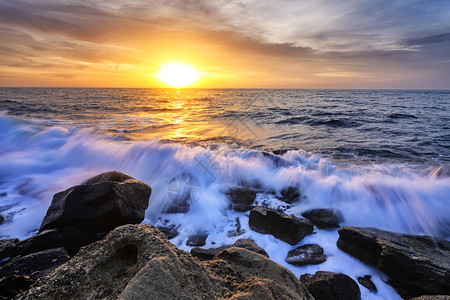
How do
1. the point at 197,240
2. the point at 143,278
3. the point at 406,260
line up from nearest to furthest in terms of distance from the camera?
the point at 143,278
the point at 406,260
the point at 197,240

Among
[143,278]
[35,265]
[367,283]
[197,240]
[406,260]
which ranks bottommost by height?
[197,240]

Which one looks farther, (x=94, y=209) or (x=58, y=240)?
(x=94, y=209)

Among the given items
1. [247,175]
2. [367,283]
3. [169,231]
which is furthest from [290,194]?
[169,231]

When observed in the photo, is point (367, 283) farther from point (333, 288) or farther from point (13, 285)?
point (13, 285)

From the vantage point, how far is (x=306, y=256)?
11.2 ft

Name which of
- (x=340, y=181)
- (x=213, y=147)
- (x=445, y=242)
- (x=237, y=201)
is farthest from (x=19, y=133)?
(x=445, y=242)

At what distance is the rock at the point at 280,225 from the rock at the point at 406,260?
583mm

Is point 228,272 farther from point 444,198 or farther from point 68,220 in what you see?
point 444,198

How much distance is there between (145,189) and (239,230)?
1.89m

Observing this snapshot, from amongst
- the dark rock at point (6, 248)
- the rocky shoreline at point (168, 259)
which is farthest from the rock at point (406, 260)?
the dark rock at point (6, 248)

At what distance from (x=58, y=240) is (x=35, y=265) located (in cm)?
83

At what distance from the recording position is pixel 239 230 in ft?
13.9

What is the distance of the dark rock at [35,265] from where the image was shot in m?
2.33

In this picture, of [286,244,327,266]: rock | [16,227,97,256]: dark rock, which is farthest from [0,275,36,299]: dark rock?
[286,244,327,266]: rock
